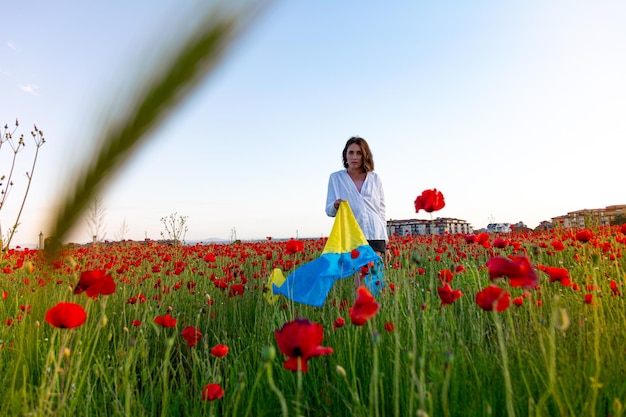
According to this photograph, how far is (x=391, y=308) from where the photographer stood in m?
2.49

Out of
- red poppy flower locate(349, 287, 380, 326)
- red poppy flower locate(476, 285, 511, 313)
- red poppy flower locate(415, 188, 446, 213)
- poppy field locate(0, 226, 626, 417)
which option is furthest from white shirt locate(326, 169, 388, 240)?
red poppy flower locate(349, 287, 380, 326)

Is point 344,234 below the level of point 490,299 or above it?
above

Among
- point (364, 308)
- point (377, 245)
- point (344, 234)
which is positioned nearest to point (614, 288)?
point (364, 308)

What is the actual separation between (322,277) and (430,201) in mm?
1877

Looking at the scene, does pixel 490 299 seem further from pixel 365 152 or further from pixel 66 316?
pixel 365 152

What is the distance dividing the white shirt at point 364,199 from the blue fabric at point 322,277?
490 mm

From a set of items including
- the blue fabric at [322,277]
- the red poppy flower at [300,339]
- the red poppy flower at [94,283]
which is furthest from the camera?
the blue fabric at [322,277]

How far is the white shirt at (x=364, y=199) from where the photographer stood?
4.39 m

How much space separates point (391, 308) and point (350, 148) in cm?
234

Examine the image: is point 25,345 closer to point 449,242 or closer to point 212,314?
point 212,314

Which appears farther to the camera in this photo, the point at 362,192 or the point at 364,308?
the point at 362,192

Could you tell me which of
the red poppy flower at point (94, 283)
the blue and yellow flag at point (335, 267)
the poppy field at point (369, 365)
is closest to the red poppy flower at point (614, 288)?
the poppy field at point (369, 365)

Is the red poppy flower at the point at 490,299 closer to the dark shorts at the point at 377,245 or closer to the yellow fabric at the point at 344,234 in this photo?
the yellow fabric at the point at 344,234

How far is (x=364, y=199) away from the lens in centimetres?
439
